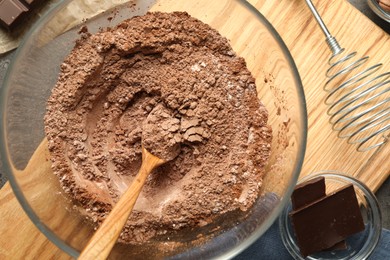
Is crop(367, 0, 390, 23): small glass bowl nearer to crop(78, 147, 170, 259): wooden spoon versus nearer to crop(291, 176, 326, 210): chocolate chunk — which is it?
crop(291, 176, 326, 210): chocolate chunk

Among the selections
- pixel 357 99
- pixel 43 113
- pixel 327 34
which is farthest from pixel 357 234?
pixel 43 113

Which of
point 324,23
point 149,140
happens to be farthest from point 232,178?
point 324,23

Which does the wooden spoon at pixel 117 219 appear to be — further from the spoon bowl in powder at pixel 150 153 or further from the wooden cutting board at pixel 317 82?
the wooden cutting board at pixel 317 82

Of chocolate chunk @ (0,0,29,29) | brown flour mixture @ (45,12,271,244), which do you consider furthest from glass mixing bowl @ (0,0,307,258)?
chocolate chunk @ (0,0,29,29)

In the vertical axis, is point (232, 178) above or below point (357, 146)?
above

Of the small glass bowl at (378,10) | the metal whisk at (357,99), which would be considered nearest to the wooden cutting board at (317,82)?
the metal whisk at (357,99)

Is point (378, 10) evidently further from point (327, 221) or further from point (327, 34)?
point (327, 221)

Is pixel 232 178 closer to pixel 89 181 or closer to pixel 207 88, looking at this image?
pixel 207 88

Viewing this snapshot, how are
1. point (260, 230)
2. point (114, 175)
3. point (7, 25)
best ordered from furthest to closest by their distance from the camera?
point (7, 25) → point (114, 175) → point (260, 230)
